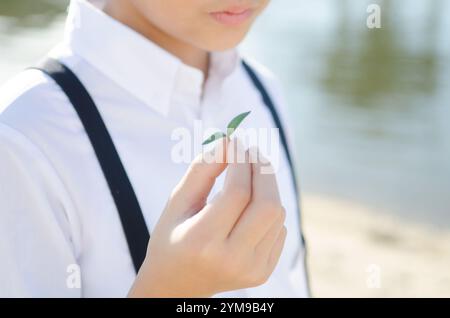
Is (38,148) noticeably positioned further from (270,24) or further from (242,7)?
(270,24)

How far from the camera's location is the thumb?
110 centimetres

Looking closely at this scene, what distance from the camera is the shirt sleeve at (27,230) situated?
A: 1.24 meters

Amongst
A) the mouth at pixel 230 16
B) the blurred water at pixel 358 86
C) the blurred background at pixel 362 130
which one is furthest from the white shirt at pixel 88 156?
the blurred water at pixel 358 86

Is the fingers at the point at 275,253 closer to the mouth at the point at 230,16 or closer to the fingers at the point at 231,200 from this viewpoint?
the fingers at the point at 231,200

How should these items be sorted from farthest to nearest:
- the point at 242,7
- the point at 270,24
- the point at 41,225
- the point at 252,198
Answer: the point at 270,24 → the point at 242,7 → the point at 41,225 → the point at 252,198

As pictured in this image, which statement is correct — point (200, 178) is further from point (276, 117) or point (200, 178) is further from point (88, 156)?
point (276, 117)

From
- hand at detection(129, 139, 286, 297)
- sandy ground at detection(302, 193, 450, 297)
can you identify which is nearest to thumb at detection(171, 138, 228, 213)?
hand at detection(129, 139, 286, 297)

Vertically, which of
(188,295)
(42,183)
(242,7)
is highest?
(242,7)

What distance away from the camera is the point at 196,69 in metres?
1.57

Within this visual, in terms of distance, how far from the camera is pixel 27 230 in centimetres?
125

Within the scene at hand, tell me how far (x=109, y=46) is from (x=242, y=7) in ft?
0.87

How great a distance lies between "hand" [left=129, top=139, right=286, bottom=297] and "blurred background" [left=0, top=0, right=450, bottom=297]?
1.31m

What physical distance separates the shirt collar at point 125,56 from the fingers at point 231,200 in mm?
454

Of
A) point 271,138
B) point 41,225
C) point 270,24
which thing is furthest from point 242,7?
point 270,24
